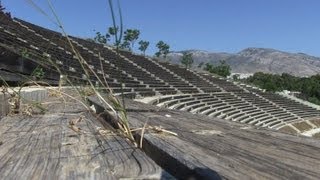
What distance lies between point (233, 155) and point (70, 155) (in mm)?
647

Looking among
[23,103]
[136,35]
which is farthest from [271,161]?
[136,35]

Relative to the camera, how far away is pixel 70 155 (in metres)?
2.17

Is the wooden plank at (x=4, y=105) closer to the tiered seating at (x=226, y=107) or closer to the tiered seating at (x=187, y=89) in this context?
the tiered seating at (x=187, y=89)

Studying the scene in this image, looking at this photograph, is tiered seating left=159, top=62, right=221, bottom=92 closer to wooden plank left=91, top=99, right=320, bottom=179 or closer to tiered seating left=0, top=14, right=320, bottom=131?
tiered seating left=0, top=14, right=320, bottom=131

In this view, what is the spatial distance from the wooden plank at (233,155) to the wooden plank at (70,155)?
8cm

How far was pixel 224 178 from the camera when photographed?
61.7 inches

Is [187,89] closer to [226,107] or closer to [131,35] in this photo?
[226,107]

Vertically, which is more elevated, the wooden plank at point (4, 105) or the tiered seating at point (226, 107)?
the wooden plank at point (4, 105)

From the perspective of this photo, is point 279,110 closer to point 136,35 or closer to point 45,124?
point 45,124

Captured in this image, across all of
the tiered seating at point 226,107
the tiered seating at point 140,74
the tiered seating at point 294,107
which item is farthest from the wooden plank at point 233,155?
the tiered seating at point 294,107

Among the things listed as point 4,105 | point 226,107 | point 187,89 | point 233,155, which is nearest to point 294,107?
point 187,89

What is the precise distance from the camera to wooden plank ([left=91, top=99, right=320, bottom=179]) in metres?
1.71

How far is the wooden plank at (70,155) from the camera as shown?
1.80m

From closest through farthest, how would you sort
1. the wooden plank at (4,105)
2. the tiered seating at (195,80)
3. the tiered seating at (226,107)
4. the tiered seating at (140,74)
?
the wooden plank at (4,105) < the tiered seating at (226,107) < the tiered seating at (140,74) < the tiered seating at (195,80)
